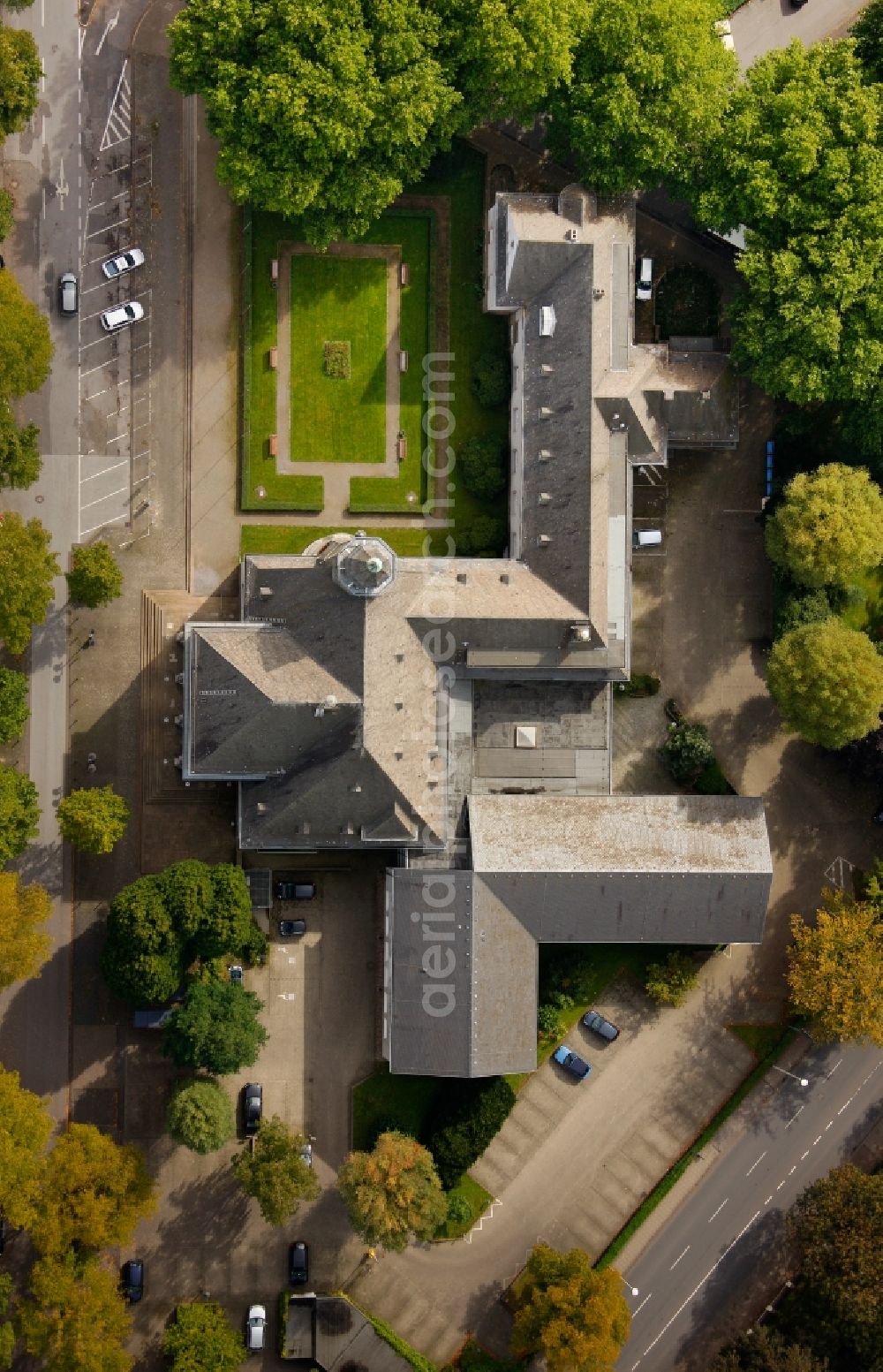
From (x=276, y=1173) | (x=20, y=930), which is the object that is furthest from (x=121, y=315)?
(x=276, y=1173)

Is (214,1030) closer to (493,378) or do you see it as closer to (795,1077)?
(795,1077)

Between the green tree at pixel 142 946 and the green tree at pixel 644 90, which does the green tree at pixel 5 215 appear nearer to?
the green tree at pixel 644 90

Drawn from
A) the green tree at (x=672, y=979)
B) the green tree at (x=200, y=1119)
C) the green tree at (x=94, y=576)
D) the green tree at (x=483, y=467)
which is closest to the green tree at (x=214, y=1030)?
the green tree at (x=200, y=1119)

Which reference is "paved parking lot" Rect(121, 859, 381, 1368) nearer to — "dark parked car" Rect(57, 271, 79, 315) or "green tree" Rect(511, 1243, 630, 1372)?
"green tree" Rect(511, 1243, 630, 1372)

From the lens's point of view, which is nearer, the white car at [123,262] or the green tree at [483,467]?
the white car at [123,262]

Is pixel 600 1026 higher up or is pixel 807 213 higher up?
pixel 807 213

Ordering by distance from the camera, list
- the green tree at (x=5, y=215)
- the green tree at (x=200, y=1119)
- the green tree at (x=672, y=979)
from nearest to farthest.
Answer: the green tree at (x=200, y=1119) < the green tree at (x=5, y=215) < the green tree at (x=672, y=979)
